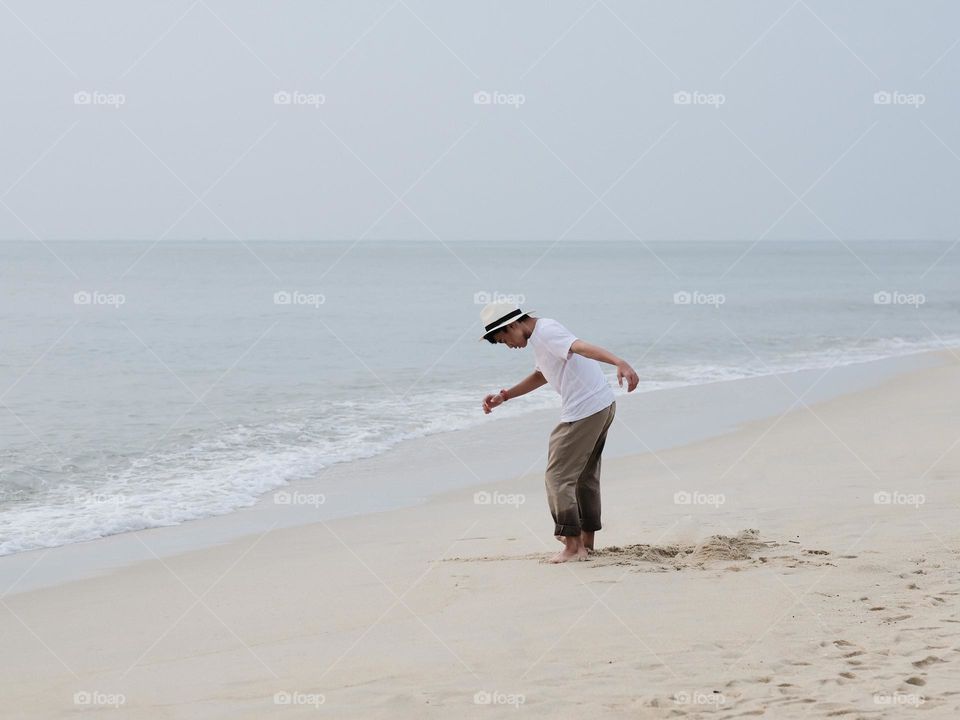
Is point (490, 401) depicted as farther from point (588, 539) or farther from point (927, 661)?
point (927, 661)

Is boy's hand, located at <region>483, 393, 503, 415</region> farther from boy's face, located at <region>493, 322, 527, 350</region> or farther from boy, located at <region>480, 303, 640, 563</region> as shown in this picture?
Answer: boy's face, located at <region>493, 322, 527, 350</region>

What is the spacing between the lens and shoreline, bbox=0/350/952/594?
688 centimetres

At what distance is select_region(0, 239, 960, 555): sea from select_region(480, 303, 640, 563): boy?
3489 mm

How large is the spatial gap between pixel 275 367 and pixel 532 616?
13.1 meters

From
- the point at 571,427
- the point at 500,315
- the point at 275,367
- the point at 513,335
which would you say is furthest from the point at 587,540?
the point at 275,367

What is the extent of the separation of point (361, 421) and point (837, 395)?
6465 millimetres

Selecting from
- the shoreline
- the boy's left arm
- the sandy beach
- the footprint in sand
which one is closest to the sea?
the shoreline

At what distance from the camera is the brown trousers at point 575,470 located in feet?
18.7

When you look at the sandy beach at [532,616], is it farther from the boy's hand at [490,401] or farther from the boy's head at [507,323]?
the boy's head at [507,323]

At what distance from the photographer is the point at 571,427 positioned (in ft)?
18.8

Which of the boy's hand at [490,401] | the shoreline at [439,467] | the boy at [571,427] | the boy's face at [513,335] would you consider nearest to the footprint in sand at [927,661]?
the boy at [571,427]

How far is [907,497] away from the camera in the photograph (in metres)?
7.07

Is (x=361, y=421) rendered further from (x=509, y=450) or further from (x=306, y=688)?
(x=306, y=688)

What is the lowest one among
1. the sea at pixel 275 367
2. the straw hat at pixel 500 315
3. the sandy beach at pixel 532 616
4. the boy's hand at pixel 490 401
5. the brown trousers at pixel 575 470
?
the sandy beach at pixel 532 616
